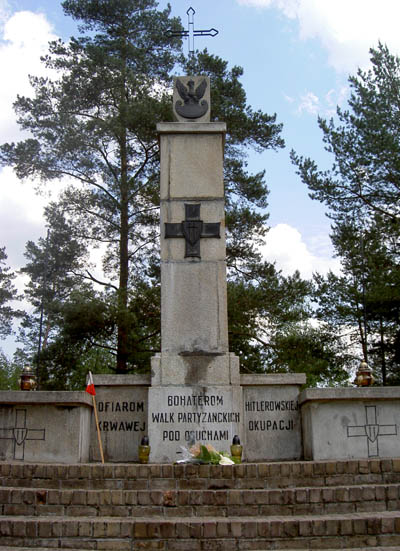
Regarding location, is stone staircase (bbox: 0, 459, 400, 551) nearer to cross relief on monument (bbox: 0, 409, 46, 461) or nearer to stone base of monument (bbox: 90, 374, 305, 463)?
cross relief on monument (bbox: 0, 409, 46, 461)

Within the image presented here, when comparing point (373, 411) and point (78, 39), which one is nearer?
point (373, 411)

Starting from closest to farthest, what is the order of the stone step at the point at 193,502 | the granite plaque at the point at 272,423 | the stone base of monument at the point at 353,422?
the stone step at the point at 193,502 → the stone base of monument at the point at 353,422 → the granite plaque at the point at 272,423

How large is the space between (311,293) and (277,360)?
7.62 feet

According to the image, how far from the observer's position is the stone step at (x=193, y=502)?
5.76 m

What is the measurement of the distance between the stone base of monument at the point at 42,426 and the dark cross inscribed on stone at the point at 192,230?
263 cm

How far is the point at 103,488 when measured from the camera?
6266 millimetres

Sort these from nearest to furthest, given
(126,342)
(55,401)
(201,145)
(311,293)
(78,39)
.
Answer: (55,401) → (201,145) → (126,342) → (311,293) → (78,39)

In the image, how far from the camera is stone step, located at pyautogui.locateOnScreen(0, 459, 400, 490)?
246 inches

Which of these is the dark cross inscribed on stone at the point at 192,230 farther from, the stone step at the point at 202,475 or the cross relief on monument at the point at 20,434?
the stone step at the point at 202,475

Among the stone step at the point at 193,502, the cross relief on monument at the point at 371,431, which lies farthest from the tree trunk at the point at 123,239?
the stone step at the point at 193,502

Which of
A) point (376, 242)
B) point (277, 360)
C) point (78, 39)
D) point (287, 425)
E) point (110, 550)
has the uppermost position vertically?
point (78, 39)

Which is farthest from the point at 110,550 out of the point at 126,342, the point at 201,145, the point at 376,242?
the point at 376,242

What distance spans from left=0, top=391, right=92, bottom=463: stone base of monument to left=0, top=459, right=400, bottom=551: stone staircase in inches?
48.3

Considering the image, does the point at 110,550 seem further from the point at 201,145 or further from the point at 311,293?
the point at 311,293
